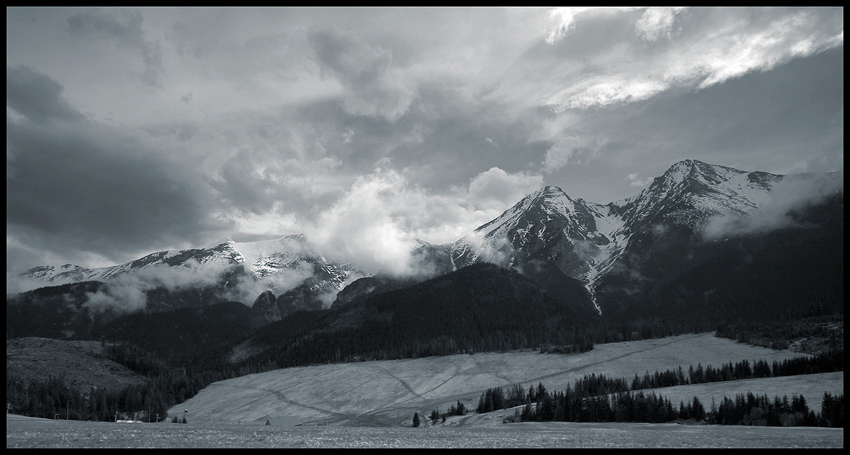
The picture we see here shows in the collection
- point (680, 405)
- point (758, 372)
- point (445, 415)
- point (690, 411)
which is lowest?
point (445, 415)

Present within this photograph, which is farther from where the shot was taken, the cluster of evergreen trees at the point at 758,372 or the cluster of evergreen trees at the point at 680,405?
the cluster of evergreen trees at the point at 758,372

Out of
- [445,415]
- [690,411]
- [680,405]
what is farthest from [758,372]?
[445,415]

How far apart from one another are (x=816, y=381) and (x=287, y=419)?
517 feet

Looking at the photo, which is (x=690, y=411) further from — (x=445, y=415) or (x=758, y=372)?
(x=758, y=372)

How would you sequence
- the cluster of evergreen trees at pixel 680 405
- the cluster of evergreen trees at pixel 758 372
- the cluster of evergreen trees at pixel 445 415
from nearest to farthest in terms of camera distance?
1. the cluster of evergreen trees at pixel 680 405
2. the cluster of evergreen trees at pixel 445 415
3. the cluster of evergreen trees at pixel 758 372

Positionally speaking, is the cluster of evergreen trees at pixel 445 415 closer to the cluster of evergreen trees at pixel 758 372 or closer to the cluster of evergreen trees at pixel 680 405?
the cluster of evergreen trees at pixel 680 405

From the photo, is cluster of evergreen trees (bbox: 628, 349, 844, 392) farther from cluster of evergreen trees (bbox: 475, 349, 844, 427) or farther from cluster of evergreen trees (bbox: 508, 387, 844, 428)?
cluster of evergreen trees (bbox: 508, 387, 844, 428)

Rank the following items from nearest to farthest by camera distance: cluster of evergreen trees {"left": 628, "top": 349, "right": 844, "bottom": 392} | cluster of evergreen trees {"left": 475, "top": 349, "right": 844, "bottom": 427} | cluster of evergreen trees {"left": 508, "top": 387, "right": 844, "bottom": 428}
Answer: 1. cluster of evergreen trees {"left": 508, "top": 387, "right": 844, "bottom": 428}
2. cluster of evergreen trees {"left": 475, "top": 349, "right": 844, "bottom": 427}
3. cluster of evergreen trees {"left": 628, "top": 349, "right": 844, "bottom": 392}

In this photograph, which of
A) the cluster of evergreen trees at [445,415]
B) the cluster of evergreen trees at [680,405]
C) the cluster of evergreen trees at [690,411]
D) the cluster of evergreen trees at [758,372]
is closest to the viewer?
the cluster of evergreen trees at [690,411]

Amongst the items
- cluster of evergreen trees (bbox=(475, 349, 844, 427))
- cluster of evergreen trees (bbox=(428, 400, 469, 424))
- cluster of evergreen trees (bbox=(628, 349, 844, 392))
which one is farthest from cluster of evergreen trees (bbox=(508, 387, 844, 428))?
cluster of evergreen trees (bbox=(628, 349, 844, 392))

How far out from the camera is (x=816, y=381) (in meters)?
144

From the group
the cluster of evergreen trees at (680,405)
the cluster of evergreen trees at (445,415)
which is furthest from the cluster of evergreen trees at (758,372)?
the cluster of evergreen trees at (445,415)
